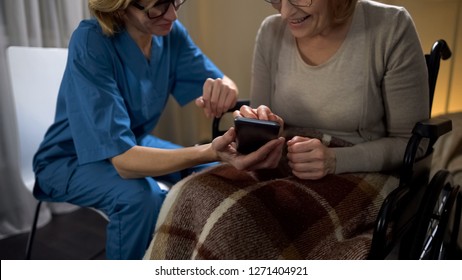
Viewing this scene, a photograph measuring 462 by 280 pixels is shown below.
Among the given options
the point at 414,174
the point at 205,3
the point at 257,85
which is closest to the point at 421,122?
the point at 414,174

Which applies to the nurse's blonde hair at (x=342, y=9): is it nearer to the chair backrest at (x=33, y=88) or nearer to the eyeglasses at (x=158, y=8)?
the eyeglasses at (x=158, y=8)

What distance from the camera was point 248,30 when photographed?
0.75m

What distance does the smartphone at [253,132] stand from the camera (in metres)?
0.50

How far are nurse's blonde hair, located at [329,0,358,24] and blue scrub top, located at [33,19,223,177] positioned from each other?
316 millimetres

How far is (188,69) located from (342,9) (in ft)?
1.19

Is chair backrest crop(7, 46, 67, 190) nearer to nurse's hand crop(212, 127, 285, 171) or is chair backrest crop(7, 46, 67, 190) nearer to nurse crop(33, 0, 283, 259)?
nurse crop(33, 0, 283, 259)

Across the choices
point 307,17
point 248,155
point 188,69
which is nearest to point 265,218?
point 248,155

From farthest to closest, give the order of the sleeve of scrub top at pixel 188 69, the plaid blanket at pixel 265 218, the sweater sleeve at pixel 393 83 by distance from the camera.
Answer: the sleeve of scrub top at pixel 188 69
the sweater sleeve at pixel 393 83
the plaid blanket at pixel 265 218

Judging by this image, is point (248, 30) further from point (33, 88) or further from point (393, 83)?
point (33, 88)

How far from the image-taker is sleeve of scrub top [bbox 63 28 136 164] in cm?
62

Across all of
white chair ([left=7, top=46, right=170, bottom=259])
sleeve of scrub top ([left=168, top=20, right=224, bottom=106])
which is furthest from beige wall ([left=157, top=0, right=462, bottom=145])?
white chair ([left=7, top=46, right=170, bottom=259])

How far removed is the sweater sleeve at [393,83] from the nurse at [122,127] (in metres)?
0.16

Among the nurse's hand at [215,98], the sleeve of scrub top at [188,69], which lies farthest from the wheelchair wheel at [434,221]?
the sleeve of scrub top at [188,69]
